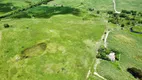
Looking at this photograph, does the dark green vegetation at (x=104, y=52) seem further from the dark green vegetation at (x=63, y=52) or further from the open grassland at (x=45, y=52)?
the open grassland at (x=45, y=52)

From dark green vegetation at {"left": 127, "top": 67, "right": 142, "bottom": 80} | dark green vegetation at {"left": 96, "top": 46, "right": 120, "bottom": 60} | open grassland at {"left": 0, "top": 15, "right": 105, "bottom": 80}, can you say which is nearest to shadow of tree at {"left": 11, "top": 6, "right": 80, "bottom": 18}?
open grassland at {"left": 0, "top": 15, "right": 105, "bottom": 80}

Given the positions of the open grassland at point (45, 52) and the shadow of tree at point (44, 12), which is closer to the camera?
the open grassland at point (45, 52)

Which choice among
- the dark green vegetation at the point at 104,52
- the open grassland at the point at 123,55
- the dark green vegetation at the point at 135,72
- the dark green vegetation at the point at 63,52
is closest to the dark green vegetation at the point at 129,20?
the dark green vegetation at the point at 63,52

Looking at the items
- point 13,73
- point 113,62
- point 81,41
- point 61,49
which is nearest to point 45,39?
point 61,49

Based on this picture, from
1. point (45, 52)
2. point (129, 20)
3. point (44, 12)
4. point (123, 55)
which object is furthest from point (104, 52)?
point (44, 12)

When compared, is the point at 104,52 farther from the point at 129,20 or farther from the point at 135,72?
the point at 129,20

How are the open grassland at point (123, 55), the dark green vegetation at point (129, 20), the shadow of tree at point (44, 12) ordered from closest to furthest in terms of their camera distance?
1. the open grassland at point (123, 55)
2. the dark green vegetation at point (129, 20)
3. the shadow of tree at point (44, 12)
